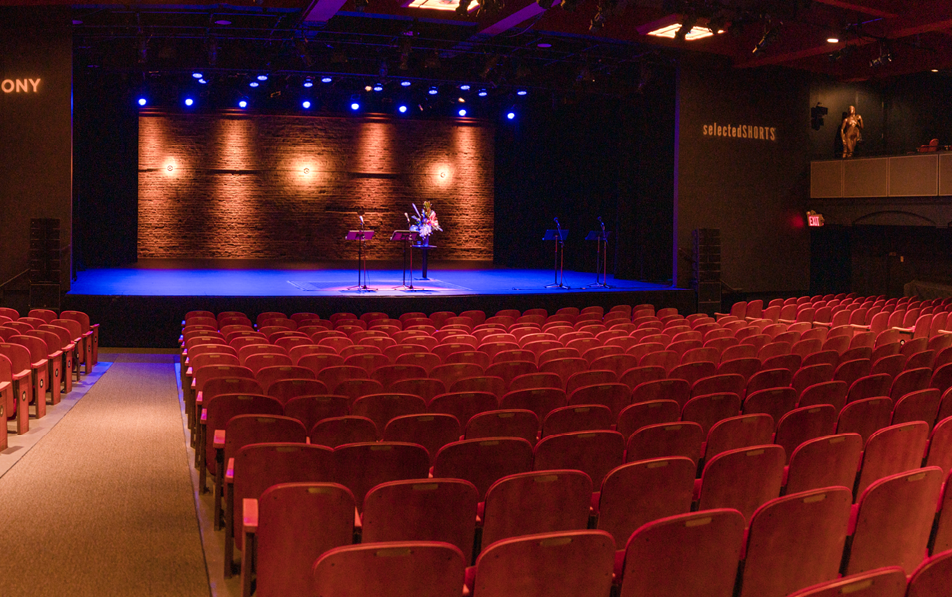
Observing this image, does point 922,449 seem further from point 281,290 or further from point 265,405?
point 281,290

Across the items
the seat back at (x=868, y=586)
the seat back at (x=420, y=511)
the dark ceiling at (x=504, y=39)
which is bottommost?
the seat back at (x=420, y=511)

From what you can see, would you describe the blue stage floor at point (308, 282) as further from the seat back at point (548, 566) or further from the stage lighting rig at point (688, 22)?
the seat back at point (548, 566)

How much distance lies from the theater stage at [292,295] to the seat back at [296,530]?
8939 mm

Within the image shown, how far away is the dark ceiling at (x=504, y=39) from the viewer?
11.2 meters

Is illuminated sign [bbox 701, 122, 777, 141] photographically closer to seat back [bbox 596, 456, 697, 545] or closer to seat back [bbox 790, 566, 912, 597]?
seat back [bbox 596, 456, 697, 545]

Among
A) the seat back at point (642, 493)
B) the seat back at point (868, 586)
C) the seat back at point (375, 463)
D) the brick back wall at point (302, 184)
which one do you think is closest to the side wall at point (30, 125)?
the brick back wall at point (302, 184)

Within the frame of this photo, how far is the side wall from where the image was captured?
11.7 metres

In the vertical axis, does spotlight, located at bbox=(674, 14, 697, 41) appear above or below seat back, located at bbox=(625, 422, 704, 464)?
above

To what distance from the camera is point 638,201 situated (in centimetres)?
1609

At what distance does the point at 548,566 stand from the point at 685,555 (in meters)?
0.46

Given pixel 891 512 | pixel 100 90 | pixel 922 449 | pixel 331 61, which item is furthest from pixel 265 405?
pixel 100 90

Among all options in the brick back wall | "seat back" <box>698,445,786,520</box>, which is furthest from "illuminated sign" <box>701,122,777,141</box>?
"seat back" <box>698,445,786,520</box>

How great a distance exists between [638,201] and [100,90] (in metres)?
11.7

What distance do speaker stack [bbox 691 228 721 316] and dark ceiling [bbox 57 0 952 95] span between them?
10.0 ft
